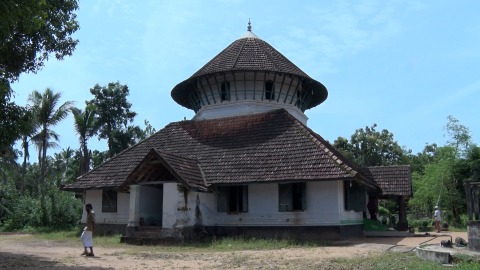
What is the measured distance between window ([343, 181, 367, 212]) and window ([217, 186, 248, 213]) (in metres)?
3.94

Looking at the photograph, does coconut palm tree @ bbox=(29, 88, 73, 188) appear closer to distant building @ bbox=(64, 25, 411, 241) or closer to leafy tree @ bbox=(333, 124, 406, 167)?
distant building @ bbox=(64, 25, 411, 241)

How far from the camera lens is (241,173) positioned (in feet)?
58.9

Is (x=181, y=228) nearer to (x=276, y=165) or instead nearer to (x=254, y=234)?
(x=254, y=234)

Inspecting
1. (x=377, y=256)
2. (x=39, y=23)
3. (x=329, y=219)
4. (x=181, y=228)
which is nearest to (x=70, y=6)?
(x=39, y=23)

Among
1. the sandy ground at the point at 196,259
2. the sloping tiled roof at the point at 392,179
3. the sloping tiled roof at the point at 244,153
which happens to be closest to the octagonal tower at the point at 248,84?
the sloping tiled roof at the point at 244,153

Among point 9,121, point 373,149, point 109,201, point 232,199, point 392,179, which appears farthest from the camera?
point 373,149

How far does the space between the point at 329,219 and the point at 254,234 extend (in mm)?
2956

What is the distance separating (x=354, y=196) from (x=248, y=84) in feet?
24.2

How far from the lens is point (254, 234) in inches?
703

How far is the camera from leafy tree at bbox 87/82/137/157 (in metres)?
38.2

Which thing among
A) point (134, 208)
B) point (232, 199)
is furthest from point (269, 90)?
point (134, 208)

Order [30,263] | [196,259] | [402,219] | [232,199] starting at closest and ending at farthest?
[30,263] → [196,259] → [232,199] → [402,219]

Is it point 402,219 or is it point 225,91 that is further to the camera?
point 225,91

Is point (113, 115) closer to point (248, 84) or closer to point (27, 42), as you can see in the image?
point (248, 84)
